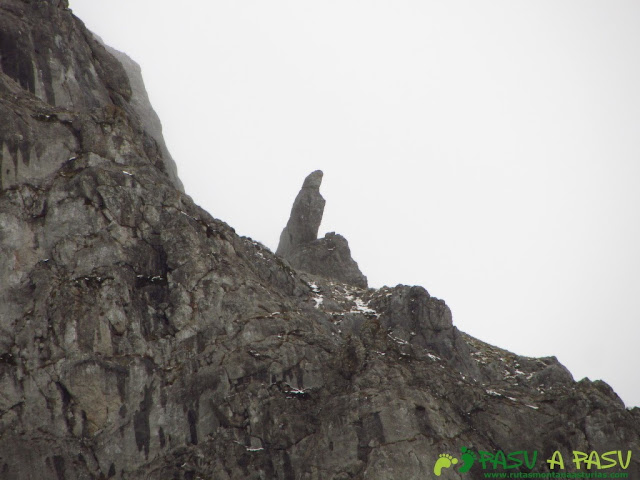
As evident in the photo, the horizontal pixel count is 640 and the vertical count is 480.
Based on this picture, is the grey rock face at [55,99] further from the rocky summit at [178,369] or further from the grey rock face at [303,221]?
the grey rock face at [303,221]

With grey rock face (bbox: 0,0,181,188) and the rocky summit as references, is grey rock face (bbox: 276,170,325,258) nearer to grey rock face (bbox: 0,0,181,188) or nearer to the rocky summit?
grey rock face (bbox: 0,0,181,188)

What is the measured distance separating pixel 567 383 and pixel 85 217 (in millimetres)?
40480

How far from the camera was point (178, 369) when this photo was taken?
37688mm

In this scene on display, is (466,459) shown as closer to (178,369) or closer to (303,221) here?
(178,369)

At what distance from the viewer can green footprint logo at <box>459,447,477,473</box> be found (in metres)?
34.9

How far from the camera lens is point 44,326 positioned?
3600 cm

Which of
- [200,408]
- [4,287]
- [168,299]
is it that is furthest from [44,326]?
[200,408]

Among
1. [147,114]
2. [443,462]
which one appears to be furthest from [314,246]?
[443,462]

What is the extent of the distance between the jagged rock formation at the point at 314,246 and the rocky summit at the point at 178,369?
24913 mm

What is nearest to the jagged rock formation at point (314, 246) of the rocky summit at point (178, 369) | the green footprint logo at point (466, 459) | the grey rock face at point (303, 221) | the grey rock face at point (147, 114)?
the grey rock face at point (303, 221)

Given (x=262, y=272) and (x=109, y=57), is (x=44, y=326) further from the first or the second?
(x=109, y=57)

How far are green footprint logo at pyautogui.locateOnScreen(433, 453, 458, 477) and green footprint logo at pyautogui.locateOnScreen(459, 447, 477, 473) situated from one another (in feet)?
1.82

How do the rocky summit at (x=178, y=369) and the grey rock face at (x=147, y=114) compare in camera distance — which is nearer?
the rocky summit at (x=178, y=369)

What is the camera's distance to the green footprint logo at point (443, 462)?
34156 millimetres
